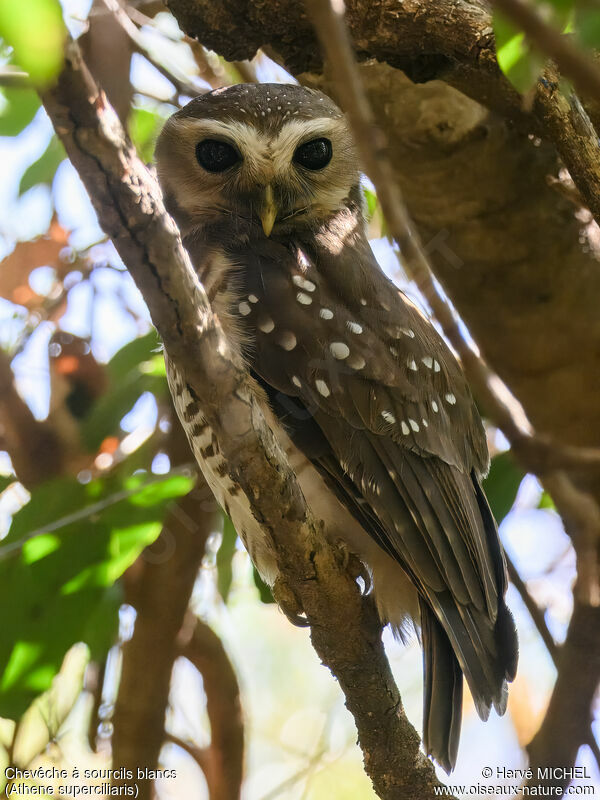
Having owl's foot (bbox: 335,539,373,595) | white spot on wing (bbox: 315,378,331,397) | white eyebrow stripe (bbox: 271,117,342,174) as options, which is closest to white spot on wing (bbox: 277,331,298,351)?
white spot on wing (bbox: 315,378,331,397)

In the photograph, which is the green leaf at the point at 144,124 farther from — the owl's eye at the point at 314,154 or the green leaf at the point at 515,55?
the green leaf at the point at 515,55

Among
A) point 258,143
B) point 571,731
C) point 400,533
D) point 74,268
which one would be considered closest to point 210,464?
point 400,533

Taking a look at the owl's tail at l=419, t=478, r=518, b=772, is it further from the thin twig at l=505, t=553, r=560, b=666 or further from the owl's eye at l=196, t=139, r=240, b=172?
the owl's eye at l=196, t=139, r=240, b=172

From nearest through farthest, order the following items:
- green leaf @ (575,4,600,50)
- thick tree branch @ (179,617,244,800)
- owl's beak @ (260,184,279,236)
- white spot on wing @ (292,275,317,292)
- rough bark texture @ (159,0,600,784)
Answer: green leaf @ (575,4,600,50) → white spot on wing @ (292,275,317,292) → owl's beak @ (260,184,279,236) → rough bark texture @ (159,0,600,784) → thick tree branch @ (179,617,244,800)

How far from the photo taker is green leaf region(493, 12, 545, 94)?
1145 mm

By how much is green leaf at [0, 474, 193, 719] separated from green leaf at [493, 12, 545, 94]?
1.32m

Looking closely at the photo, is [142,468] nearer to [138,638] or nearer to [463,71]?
[138,638]

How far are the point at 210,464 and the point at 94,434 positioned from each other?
1.97 feet

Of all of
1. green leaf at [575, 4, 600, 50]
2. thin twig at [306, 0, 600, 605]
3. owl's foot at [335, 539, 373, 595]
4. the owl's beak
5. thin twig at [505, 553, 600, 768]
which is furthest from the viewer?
the owl's beak

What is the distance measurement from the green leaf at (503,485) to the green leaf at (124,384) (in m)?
1.07

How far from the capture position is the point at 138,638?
2801mm

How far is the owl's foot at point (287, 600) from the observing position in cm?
211

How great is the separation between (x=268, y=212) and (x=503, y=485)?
107 cm

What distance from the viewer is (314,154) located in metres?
2.62
